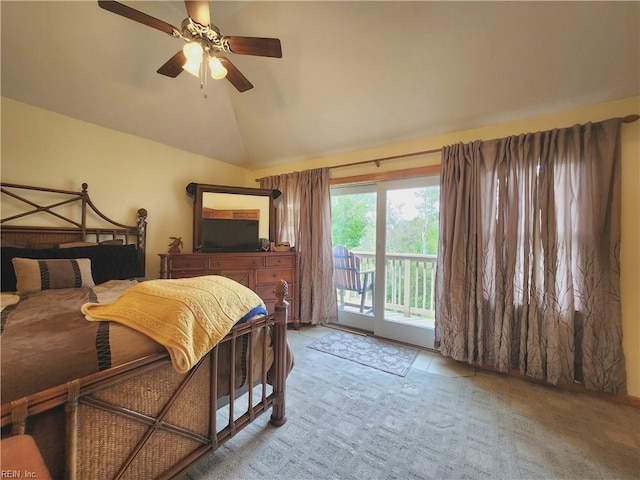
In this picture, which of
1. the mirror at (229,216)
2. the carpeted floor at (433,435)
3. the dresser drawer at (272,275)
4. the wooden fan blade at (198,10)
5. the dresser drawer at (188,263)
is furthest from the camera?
the mirror at (229,216)

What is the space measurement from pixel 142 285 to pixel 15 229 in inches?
81.4

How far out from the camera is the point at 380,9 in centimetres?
186

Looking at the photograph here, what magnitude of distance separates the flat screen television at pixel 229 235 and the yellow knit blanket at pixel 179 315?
76.3 inches

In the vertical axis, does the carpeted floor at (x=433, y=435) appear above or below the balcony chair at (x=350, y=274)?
below

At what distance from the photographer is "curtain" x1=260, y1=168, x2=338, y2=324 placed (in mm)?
3248

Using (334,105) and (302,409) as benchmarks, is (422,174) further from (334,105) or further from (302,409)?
(302,409)

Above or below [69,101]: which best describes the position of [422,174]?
below

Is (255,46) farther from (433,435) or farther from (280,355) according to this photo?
(433,435)

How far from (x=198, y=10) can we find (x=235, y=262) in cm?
223

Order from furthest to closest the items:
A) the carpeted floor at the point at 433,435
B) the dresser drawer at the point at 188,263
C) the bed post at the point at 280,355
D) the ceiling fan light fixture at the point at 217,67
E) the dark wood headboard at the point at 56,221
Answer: the dresser drawer at the point at 188,263, the dark wood headboard at the point at 56,221, the ceiling fan light fixture at the point at 217,67, the bed post at the point at 280,355, the carpeted floor at the point at 433,435

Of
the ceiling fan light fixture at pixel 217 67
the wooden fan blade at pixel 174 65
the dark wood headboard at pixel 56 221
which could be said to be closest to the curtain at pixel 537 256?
the ceiling fan light fixture at pixel 217 67

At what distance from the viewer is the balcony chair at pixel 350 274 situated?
3.27 meters

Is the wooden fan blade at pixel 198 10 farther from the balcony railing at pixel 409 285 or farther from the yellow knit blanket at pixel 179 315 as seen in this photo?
the balcony railing at pixel 409 285

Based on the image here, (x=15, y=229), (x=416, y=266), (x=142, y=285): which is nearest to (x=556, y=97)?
(x=416, y=266)
